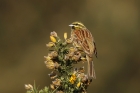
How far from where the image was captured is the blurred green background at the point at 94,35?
20.0m

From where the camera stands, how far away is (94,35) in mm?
20719

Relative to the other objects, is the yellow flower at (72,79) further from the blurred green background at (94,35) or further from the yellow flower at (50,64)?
the blurred green background at (94,35)

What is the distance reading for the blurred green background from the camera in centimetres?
2002

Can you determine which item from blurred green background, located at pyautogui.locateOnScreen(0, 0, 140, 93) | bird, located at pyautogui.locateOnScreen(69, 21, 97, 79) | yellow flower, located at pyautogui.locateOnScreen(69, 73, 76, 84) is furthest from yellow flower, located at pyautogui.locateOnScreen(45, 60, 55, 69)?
blurred green background, located at pyautogui.locateOnScreen(0, 0, 140, 93)

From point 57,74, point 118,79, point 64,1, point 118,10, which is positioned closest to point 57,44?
point 57,74

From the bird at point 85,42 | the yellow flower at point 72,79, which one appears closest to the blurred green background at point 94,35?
the bird at point 85,42

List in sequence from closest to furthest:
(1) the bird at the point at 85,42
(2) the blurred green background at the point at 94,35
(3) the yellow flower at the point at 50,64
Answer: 1. (3) the yellow flower at the point at 50,64
2. (1) the bird at the point at 85,42
3. (2) the blurred green background at the point at 94,35

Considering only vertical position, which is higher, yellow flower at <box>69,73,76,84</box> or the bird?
the bird

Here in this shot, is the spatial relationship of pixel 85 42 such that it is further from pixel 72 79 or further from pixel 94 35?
pixel 94 35

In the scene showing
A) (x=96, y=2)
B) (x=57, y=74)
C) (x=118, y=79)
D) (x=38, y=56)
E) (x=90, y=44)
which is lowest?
(x=57, y=74)

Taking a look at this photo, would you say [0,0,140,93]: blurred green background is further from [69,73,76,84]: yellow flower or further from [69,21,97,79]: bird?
[69,73,76,84]: yellow flower

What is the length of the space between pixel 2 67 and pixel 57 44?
16.1m

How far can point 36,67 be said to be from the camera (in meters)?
20.5

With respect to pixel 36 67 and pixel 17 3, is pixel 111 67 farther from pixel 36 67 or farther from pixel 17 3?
pixel 17 3
